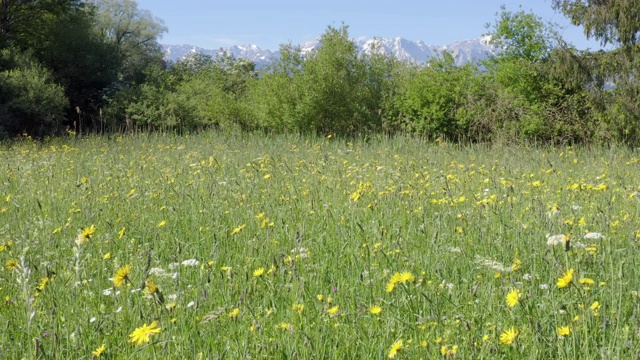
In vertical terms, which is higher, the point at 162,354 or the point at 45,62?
the point at 45,62

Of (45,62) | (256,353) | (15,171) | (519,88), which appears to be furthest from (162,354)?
(45,62)

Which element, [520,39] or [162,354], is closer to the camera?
[162,354]

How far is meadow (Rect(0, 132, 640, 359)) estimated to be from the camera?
215 centimetres

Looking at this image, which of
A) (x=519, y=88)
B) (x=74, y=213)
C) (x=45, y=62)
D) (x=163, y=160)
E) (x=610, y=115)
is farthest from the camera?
(x=45, y=62)

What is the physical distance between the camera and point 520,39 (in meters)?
14.4

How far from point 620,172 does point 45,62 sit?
16.5m

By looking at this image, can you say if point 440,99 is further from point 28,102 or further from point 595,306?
point 595,306

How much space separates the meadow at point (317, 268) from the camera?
2150 mm

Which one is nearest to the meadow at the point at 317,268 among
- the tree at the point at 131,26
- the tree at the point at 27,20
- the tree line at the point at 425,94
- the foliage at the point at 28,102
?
the tree line at the point at 425,94

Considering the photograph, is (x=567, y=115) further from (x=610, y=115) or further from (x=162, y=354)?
(x=162, y=354)

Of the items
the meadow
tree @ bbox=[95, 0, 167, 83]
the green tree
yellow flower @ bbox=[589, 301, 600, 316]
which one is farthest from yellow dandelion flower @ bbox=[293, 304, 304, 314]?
tree @ bbox=[95, 0, 167, 83]

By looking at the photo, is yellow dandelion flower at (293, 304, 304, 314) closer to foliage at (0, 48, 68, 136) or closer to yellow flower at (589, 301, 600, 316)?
yellow flower at (589, 301, 600, 316)

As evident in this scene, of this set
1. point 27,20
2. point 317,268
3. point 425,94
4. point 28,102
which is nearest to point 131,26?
point 27,20

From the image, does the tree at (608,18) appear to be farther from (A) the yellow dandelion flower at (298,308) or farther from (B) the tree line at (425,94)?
(A) the yellow dandelion flower at (298,308)
